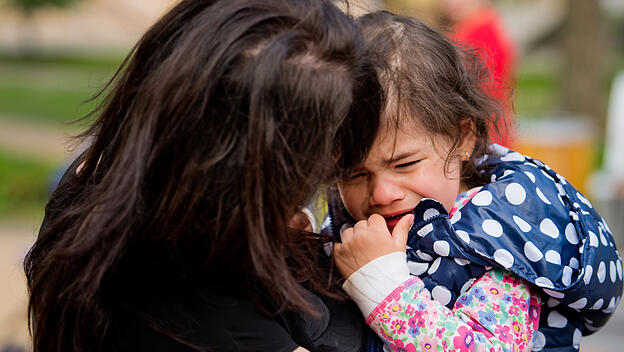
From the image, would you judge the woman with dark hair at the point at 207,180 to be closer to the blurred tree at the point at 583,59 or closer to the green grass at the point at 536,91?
the blurred tree at the point at 583,59

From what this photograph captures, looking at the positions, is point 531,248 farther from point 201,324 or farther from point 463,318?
point 201,324

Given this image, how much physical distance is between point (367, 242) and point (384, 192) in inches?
5.1

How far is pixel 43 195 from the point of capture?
827cm

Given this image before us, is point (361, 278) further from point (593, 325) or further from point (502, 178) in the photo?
point (593, 325)

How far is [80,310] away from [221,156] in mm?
383

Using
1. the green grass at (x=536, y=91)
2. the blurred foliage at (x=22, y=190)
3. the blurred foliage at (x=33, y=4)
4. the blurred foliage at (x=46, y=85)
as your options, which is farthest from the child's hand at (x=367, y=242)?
the blurred foliage at (x=33, y=4)

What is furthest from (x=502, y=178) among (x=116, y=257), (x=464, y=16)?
(x=464, y=16)

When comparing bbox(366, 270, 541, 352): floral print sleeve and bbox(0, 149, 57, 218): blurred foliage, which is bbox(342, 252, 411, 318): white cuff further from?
bbox(0, 149, 57, 218): blurred foliage

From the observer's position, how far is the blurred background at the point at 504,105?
3740 mm

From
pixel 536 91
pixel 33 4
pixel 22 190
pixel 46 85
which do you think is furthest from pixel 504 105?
pixel 33 4

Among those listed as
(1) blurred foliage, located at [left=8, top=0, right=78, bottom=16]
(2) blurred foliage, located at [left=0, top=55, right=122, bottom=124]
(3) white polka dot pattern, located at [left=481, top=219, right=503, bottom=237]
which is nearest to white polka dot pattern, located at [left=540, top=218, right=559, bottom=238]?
(3) white polka dot pattern, located at [left=481, top=219, right=503, bottom=237]

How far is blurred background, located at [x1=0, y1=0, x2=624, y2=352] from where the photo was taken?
3740 mm

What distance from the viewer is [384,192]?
1.73m

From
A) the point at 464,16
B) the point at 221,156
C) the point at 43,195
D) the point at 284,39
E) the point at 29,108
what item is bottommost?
the point at 29,108
